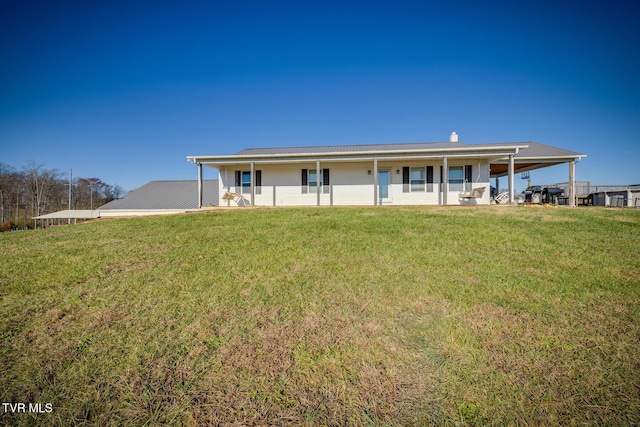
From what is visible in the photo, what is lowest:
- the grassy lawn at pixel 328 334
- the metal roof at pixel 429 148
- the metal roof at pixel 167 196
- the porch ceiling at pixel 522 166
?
the grassy lawn at pixel 328 334

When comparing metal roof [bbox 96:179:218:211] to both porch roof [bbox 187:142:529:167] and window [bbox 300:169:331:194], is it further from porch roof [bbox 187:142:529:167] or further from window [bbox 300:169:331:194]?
window [bbox 300:169:331:194]

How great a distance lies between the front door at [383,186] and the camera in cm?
1596

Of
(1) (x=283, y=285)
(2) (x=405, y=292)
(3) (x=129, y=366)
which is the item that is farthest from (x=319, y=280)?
(3) (x=129, y=366)

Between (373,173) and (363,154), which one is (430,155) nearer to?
(373,173)

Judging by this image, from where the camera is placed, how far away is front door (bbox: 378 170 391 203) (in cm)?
1596

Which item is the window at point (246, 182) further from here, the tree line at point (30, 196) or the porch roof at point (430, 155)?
the tree line at point (30, 196)

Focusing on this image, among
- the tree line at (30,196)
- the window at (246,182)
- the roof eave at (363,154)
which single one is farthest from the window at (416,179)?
the tree line at (30,196)

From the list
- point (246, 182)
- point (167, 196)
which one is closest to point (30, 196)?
point (167, 196)

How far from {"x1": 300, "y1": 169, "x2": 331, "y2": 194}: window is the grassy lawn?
34.9 feet

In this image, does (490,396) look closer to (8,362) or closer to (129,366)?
(129,366)

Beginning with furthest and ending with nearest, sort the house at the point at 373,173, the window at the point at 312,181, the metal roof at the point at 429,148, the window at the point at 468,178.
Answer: the window at the point at 312,181, the window at the point at 468,178, the metal roof at the point at 429,148, the house at the point at 373,173

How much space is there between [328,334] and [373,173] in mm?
13541

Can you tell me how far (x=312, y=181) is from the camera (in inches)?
656

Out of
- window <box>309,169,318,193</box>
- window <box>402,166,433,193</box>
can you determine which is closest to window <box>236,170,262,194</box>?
window <box>309,169,318,193</box>
